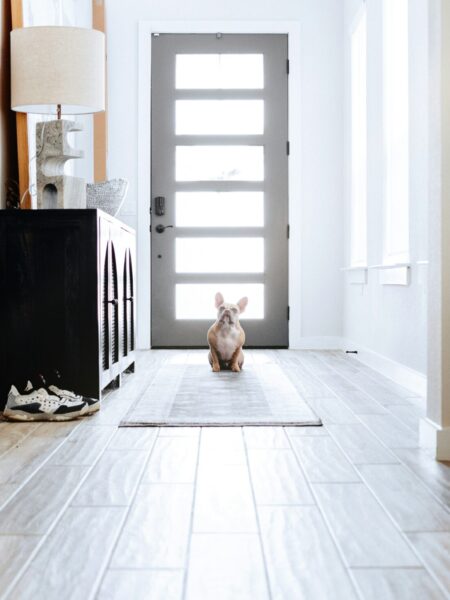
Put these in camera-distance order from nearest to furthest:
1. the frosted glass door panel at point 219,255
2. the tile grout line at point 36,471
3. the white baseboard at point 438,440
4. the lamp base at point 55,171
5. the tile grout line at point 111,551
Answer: the tile grout line at point 111,551 < the tile grout line at point 36,471 < the white baseboard at point 438,440 < the lamp base at point 55,171 < the frosted glass door panel at point 219,255

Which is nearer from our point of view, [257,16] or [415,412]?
[415,412]

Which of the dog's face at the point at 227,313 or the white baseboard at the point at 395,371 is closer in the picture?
the white baseboard at the point at 395,371

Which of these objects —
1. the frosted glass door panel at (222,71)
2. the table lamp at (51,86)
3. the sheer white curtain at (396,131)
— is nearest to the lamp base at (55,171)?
the table lamp at (51,86)

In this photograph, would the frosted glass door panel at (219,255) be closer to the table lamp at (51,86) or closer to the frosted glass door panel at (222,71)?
the frosted glass door panel at (222,71)

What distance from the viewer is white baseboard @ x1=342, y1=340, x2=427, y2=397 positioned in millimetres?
3219

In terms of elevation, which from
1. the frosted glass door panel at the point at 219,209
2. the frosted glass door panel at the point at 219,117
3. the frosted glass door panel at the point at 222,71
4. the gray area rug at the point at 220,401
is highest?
the frosted glass door panel at the point at 222,71

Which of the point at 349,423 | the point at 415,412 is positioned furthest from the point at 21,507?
the point at 415,412

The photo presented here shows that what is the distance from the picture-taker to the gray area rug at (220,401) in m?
2.62

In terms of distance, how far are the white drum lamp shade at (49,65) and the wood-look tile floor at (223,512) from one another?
56.7 inches

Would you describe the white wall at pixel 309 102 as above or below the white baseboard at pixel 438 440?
above

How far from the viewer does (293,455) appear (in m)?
2.13

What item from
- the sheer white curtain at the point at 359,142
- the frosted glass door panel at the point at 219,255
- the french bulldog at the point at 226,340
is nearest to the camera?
the french bulldog at the point at 226,340

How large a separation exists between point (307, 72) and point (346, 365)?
2439 mm

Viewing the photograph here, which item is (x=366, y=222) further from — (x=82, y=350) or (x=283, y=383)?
(x=82, y=350)
